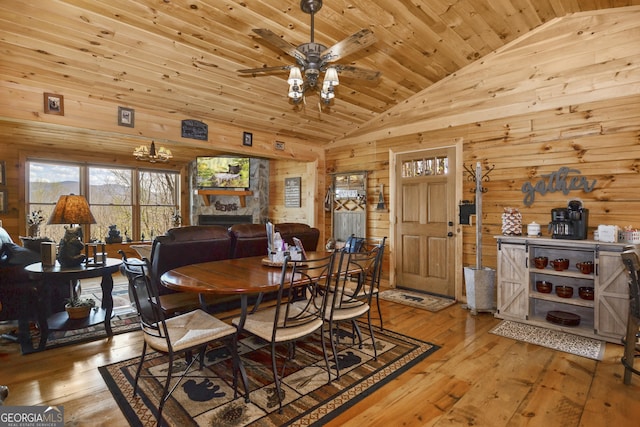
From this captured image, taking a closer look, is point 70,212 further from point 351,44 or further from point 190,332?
point 351,44

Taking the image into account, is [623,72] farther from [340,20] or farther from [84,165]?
[84,165]

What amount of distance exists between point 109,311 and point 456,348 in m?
3.30

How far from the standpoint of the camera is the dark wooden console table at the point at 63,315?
2918 mm

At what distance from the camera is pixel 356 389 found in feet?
7.64

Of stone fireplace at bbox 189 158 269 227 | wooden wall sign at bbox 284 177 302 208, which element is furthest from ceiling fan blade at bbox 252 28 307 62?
stone fireplace at bbox 189 158 269 227

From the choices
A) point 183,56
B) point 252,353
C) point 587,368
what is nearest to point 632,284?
point 587,368

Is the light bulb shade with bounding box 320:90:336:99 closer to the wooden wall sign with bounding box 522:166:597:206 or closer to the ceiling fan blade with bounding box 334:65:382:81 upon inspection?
the ceiling fan blade with bounding box 334:65:382:81

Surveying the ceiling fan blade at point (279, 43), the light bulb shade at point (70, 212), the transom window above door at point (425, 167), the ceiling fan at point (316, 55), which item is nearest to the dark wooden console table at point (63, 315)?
the light bulb shade at point (70, 212)

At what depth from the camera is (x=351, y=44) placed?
2.28m

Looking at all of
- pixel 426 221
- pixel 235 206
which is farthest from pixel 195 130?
pixel 426 221

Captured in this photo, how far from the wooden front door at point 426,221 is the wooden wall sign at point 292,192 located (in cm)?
225

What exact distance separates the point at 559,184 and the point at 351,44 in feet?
9.84

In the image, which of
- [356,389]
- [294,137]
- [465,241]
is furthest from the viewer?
[294,137]

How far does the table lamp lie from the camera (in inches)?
119
